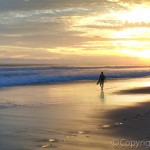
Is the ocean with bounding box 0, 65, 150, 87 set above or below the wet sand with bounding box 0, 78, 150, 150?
above

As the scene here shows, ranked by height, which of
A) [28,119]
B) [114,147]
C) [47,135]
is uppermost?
[28,119]

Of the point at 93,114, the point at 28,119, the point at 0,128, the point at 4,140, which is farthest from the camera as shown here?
the point at 93,114

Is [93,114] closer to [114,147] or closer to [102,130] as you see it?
[102,130]

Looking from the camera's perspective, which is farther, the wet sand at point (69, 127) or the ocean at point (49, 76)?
the ocean at point (49, 76)

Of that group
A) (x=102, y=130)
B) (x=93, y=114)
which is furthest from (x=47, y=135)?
(x=93, y=114)

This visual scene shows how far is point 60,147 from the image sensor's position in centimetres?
954

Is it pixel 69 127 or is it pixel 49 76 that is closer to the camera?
pixel 69 127

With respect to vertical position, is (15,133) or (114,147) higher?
(15,133)

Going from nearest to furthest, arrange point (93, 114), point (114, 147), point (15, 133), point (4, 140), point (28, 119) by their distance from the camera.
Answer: point (114, 147), point (4, 140), point (15, 133), point (28, 119), point (93, 114)

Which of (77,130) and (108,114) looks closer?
(77,130)

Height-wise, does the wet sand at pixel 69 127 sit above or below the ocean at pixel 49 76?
below

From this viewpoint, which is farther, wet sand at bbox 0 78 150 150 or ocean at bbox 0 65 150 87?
ocean at bbox 0 65 150 87

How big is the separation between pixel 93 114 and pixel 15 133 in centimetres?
490

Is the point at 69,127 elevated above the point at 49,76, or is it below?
below
